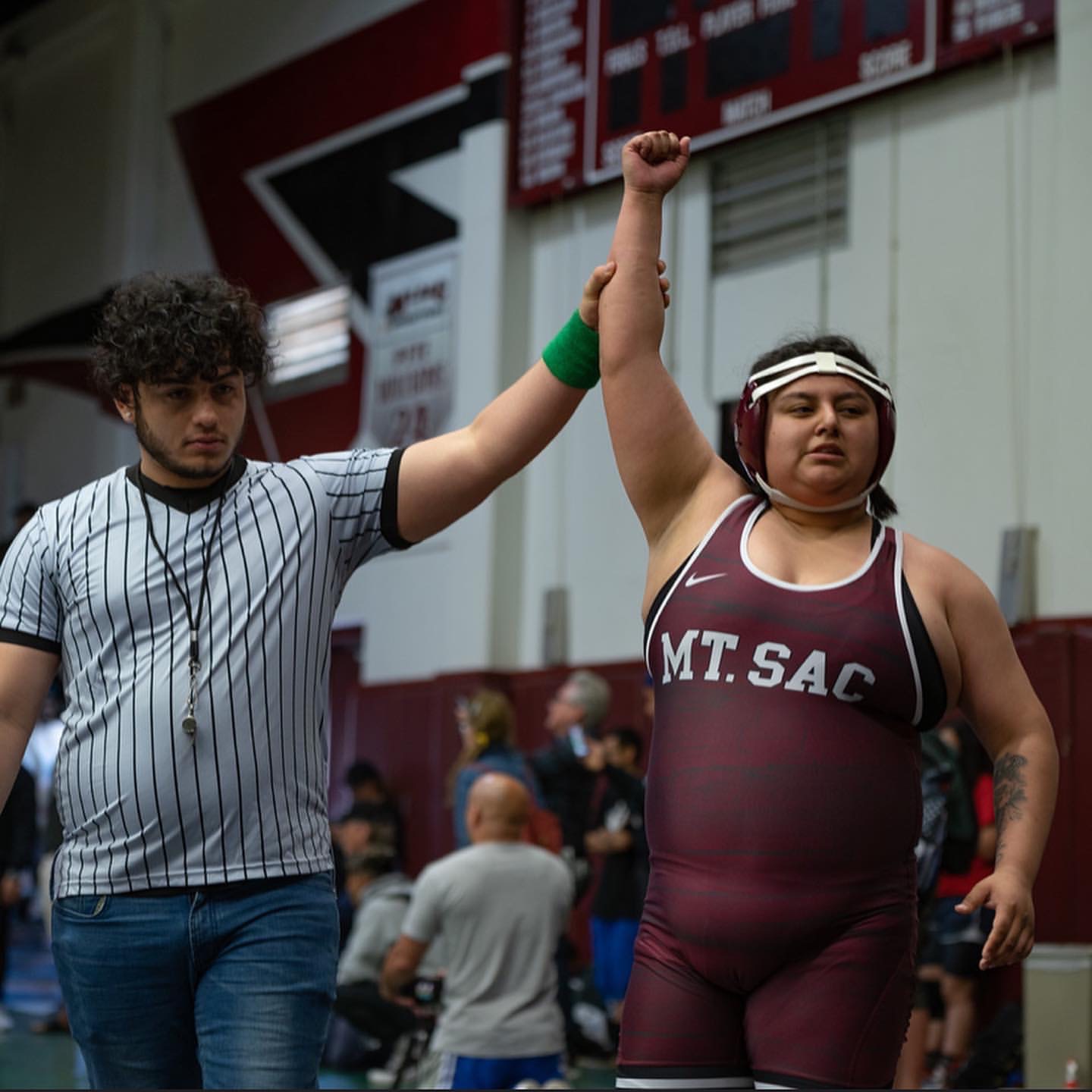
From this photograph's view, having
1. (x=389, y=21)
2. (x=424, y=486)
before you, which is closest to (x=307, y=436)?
(x=389, y=21)

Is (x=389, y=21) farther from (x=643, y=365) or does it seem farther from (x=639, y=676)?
(x=643, y=365)

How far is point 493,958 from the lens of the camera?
548cm

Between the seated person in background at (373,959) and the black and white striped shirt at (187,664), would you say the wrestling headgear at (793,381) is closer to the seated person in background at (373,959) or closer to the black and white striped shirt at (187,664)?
the black and white striped shirt at (187,664)

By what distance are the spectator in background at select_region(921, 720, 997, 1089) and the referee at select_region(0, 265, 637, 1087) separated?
16.0 feet

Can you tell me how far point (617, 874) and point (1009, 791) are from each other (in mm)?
5416

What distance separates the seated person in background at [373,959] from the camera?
773 centimetres

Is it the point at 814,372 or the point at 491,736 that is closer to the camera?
the point at 814,372

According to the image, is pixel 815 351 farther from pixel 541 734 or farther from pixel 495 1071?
pixel 541 734

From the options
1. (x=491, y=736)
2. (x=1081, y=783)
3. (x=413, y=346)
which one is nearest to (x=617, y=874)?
(x=491, y=736)

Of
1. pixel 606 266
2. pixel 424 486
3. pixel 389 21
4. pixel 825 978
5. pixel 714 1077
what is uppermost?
pixel 389 21

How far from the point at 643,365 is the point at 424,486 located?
1.38 ft

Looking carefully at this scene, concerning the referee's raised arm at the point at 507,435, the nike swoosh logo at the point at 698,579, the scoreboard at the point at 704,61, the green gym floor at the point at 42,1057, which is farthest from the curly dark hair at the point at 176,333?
the scoreboard at the point at 704,61

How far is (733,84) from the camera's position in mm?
9203

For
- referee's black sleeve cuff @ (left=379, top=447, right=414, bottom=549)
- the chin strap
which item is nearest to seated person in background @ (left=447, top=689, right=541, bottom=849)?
referee's black sleeve cuff @ (left=379, top=447, right=414, bottom=549)
